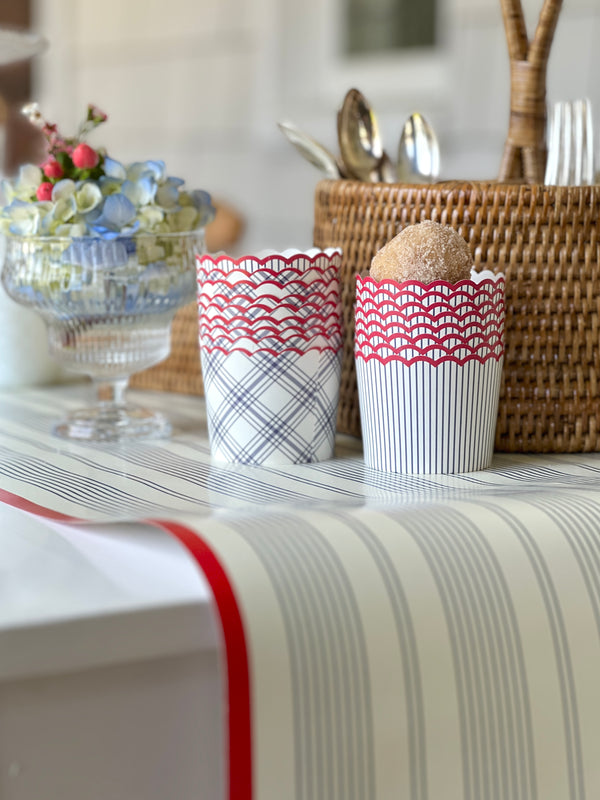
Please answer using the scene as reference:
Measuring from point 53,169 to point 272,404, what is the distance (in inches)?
9.1

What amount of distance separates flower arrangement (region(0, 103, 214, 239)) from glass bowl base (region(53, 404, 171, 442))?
142mm

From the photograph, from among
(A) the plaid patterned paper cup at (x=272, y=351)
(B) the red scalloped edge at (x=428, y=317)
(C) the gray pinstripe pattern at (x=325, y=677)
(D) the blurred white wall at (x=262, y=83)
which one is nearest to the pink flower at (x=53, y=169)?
(A) the plaid patterned paper cup at (x=272, y=351)

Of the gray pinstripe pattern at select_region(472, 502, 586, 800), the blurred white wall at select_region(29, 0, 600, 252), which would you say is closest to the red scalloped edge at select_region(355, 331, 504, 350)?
the gray pinstripe pattern at select_region(472, 502, 586, 800)

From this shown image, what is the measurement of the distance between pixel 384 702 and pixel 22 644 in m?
0.14

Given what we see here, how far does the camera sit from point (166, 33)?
303 centimetres

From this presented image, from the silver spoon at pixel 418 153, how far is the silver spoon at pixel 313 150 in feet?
0.15

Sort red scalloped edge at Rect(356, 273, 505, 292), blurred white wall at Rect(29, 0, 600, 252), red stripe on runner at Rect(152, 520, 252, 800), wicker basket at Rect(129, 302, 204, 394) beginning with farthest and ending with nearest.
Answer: blurred white wall at Rect(29, 0, 600, 252) < wicker basket at Rect(129, 302, 204, 394) < red scalloped edge at Rect(356, 273, 505, 292) < red stripe on runner at Rect(152, 520, 252, 800)

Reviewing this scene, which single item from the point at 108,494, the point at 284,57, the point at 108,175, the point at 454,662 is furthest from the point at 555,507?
the point at 284,57

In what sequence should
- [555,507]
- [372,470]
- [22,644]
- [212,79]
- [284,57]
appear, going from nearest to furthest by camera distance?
[22,644] → [555,507] → [372,470] → [284,57] → [212,79]

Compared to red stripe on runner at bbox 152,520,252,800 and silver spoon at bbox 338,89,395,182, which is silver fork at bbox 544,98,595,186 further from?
red stripe on runner at bbox 152,520,252,800

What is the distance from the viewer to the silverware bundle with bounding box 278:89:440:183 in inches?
28.0

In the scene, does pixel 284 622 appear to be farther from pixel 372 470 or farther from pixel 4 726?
pixel 372 470

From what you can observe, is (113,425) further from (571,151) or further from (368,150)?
(571,151)

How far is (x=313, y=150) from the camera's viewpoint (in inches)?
28.2
